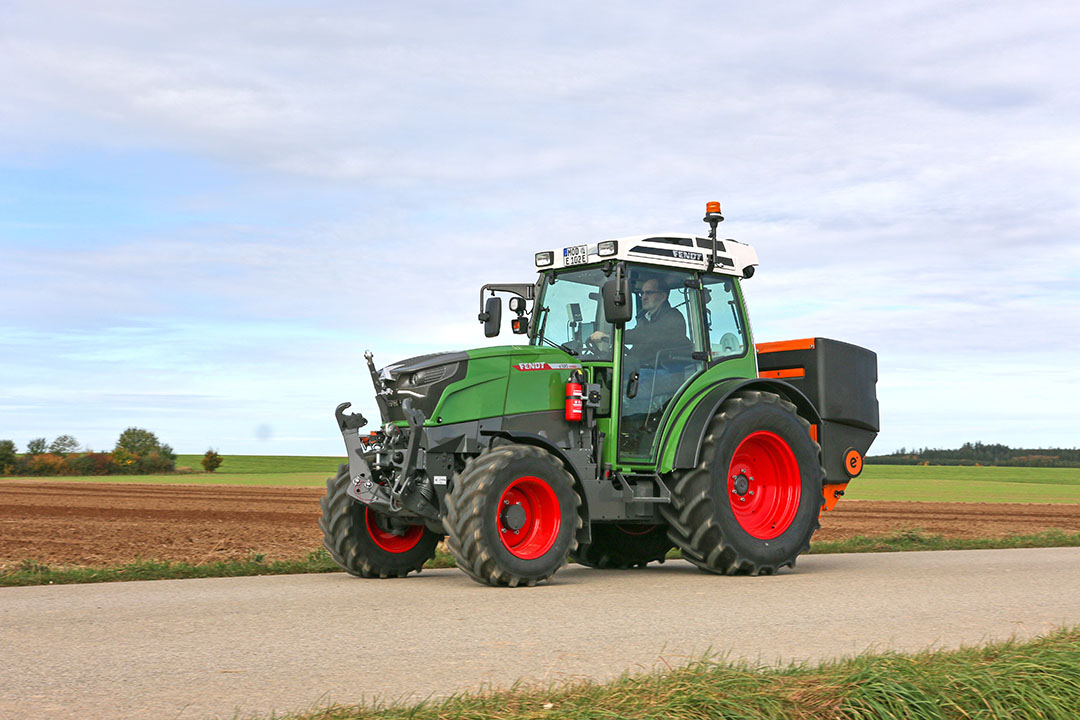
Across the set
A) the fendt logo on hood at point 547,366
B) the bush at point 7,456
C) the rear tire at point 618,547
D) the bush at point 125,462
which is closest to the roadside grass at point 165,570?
the rear tire at point 618,547

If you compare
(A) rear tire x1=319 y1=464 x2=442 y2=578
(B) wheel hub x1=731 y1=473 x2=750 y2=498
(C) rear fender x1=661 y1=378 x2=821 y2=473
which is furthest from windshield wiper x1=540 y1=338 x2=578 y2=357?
(A) rear tire x1=319 y1=464 x2=442 y2=578

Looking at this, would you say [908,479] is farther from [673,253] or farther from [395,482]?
[395,482]

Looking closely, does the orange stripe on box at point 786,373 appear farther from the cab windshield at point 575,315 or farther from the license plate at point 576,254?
the license plate at point 576,254

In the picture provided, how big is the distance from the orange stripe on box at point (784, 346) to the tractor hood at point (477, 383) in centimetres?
271

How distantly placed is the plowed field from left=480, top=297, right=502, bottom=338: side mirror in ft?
12.0

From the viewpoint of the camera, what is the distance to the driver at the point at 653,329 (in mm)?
9656

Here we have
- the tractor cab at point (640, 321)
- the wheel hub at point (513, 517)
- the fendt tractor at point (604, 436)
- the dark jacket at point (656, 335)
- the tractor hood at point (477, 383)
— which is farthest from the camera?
the dark jacket at point (656, 335)

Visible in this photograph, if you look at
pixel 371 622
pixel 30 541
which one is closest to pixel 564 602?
pixel 371 622

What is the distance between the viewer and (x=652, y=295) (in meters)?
9.84

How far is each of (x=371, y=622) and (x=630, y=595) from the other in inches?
85.8

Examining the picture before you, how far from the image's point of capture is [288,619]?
6488 mm

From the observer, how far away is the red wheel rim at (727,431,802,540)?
390 inches

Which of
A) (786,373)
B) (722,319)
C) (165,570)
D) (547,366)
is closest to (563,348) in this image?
(547,366)

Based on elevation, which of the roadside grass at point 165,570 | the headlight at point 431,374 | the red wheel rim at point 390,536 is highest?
the headlight at point 431,374
